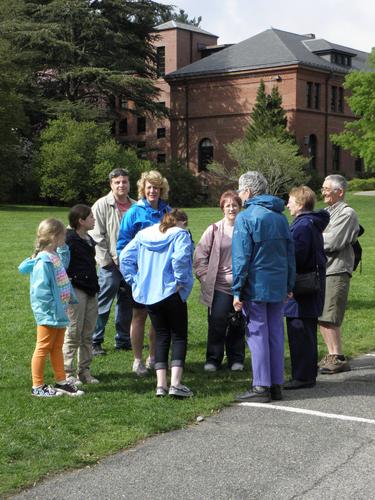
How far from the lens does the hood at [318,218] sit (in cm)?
766

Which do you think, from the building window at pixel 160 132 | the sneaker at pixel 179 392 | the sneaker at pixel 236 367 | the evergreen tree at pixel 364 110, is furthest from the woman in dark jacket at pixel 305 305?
the building window at pixel 160 132

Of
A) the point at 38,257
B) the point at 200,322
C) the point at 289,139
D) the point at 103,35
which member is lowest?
the point at 200,322

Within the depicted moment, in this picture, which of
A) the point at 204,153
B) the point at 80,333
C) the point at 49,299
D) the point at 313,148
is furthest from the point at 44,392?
the point at 204,153

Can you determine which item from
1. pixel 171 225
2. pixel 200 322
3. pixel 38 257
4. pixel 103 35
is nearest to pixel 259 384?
pixel 171 225

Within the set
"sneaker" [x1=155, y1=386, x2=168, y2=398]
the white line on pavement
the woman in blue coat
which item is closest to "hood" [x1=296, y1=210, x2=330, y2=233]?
the woman in blue coat

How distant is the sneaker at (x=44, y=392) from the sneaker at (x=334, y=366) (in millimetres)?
2960

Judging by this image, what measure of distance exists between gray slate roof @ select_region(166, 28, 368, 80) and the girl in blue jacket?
54.5 meters

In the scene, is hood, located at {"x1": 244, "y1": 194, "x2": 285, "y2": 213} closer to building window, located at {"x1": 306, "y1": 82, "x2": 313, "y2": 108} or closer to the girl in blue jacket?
the girl in blue jacket

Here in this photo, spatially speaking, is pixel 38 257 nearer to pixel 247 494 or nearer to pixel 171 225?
pixel 171 225

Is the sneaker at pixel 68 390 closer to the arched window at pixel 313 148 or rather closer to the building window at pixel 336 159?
the arched window at pixel 313 148

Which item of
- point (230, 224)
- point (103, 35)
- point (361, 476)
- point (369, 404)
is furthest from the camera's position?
point (103, 35)

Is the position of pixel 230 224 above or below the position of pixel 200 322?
above

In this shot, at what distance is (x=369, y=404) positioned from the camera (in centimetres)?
698

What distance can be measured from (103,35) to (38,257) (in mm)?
47210
